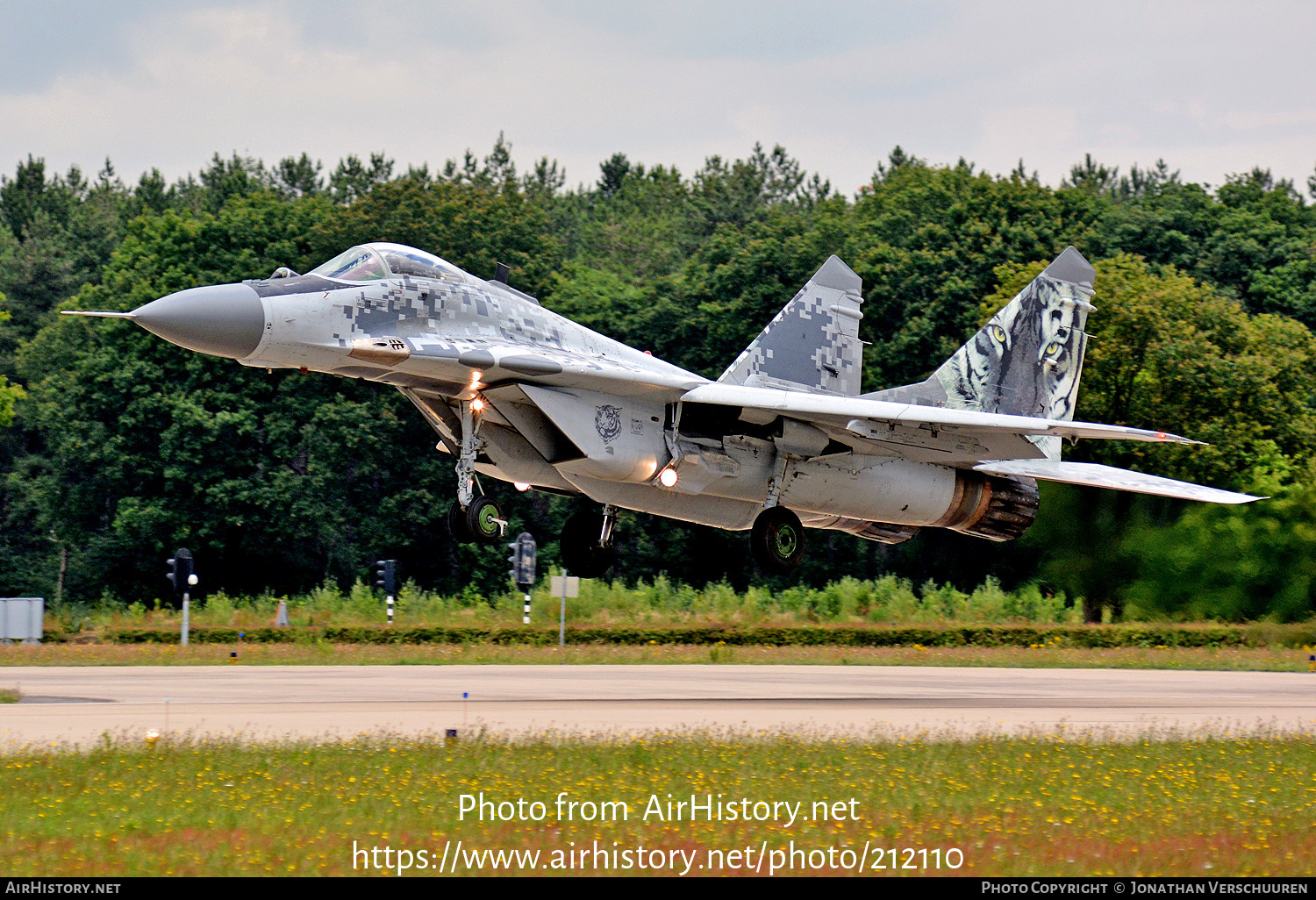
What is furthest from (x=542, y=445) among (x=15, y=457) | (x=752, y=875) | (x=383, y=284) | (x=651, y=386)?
(x=15, y=457)

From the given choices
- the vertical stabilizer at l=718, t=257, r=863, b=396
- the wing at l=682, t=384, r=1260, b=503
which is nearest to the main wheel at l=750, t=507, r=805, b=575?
the wing at l=682, t=384, r=1260, b=503

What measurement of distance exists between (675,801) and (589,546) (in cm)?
871

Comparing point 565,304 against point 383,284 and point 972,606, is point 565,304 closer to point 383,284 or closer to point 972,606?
point 972,606

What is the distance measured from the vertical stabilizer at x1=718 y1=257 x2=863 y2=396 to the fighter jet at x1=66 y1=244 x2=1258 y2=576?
0.03 m

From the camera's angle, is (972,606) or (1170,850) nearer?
(1170,850)

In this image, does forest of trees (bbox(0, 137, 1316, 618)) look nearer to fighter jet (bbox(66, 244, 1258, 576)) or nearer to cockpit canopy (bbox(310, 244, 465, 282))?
fighter jet (bbox(66, 244, 1258, 576))

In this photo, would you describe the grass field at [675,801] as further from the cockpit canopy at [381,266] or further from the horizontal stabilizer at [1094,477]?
the horizontal stabilizer at [1094,477]

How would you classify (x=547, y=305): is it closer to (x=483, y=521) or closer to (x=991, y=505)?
(x=991, y=505)

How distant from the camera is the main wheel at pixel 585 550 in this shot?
65.3 feet

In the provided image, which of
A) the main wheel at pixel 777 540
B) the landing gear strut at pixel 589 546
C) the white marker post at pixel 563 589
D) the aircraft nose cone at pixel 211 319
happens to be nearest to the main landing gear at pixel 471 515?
the aircraft nose cone at pixel 211 319

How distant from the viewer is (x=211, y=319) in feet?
49.7

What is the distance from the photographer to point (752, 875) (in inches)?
371

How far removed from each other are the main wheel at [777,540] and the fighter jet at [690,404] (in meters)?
0.03
